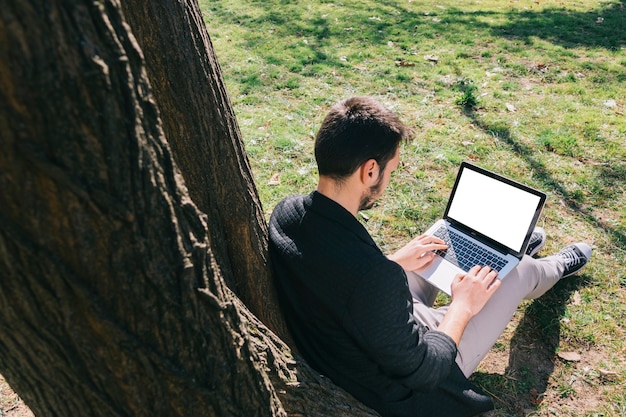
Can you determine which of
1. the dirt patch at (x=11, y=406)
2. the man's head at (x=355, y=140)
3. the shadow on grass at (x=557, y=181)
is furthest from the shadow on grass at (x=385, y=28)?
the dirt patch at (x=11, y=406)

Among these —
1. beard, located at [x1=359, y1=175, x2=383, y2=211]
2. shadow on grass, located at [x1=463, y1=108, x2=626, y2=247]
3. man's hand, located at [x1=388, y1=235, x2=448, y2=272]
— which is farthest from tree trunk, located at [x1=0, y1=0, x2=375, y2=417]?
shadow on grass, located at [x1=463, y1=108, x2=626, y2=247]

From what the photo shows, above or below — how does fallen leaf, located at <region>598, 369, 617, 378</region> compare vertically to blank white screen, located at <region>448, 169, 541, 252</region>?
below

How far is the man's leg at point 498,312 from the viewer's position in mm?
2467

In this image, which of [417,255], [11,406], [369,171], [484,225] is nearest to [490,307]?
[417,255]

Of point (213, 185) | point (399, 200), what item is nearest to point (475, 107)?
point (399, 200)

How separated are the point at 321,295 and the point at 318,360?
36cm

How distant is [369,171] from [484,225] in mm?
1361

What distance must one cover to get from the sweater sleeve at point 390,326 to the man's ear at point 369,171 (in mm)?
393

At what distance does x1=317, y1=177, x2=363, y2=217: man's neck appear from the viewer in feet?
6.56

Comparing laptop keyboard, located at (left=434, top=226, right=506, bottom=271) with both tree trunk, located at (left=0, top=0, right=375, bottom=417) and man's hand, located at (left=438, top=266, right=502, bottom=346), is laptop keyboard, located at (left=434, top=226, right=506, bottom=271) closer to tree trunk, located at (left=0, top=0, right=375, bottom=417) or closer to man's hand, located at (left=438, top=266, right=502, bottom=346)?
man's hand, located at (left=438, top=266, right=502, bottom=346)

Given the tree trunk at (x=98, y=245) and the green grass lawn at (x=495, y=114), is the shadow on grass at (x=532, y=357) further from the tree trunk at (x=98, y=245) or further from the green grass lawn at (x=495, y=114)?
the tree trunk at (x=98, y=245)

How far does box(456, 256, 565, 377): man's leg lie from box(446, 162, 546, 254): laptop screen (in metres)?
0.17

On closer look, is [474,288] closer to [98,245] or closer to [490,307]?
[490,307]

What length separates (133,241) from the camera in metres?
1.08
